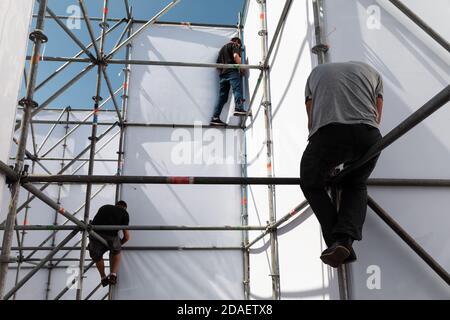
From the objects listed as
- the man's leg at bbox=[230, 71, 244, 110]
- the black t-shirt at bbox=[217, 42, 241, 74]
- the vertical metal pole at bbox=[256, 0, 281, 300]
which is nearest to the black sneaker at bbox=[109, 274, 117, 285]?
the vertical metal pole at bbox=[256, 0, 281, 300]

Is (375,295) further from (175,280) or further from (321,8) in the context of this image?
(175,280)

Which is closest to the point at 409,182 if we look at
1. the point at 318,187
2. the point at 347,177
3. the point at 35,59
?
the point at 347,177

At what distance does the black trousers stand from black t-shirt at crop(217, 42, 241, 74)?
333 cm

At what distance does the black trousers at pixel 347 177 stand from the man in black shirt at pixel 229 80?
3.07 meters

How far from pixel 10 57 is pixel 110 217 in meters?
2.49

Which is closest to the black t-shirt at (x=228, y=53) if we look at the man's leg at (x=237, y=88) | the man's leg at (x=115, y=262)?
the man's leg at (x=237, y=88)

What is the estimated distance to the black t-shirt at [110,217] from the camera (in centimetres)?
390

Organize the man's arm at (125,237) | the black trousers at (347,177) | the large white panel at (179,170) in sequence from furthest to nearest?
the large white panel at (179,170) → the man's arm at (125,237) → the black trousers at (347,177)

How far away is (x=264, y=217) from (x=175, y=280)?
1.38m

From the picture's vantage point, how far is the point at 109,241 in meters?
4.01

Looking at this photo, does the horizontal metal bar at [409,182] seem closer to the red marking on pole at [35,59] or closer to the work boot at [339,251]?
the work boot at [339,251]

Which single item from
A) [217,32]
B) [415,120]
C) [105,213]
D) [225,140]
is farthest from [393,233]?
[217,32]

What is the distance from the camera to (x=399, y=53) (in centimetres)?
219

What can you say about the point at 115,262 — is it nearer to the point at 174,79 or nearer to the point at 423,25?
the point at 174,79
